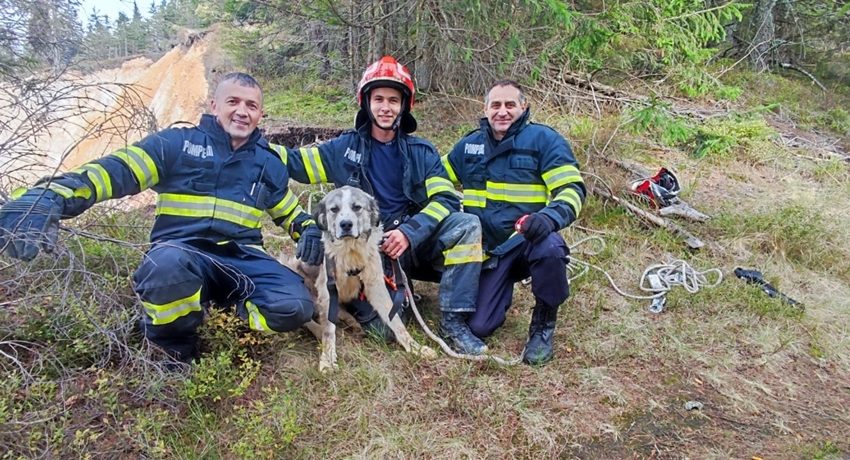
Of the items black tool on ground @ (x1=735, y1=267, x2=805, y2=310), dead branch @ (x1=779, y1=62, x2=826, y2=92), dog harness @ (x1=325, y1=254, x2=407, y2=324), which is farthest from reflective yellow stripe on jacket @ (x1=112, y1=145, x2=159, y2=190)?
dead branch @ (x1=779, y1=62, x2=826, y2=92)

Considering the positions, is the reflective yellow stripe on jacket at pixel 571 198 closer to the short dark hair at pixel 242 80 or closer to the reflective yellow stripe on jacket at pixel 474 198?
the reflective yellow stripe on jacket at pixel 474 198

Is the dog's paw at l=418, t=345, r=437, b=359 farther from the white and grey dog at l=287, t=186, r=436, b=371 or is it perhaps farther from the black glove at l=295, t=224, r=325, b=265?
the black glove at l=295, t=224, r=325, b=265

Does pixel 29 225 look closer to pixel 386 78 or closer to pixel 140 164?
pixel 140 164

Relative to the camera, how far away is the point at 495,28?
241 inches

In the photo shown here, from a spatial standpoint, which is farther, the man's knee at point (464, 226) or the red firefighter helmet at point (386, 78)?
the red firefighter helmet at point (386, 78)

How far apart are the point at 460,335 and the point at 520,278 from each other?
643mm

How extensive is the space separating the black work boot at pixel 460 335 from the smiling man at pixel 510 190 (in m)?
0.10

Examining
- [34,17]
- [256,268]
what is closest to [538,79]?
[256,268]

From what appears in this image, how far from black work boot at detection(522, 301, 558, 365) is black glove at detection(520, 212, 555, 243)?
48 centimetres

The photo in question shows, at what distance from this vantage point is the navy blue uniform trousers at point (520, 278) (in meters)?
3.10

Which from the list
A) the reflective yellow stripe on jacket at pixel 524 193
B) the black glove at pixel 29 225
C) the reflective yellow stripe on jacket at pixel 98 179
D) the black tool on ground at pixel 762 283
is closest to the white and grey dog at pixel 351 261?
the reflective yellow stripe on jacket at pixel 524 193

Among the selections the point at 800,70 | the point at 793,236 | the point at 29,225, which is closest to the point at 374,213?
the point at 29,225

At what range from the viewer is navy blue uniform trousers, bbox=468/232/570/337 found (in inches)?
122

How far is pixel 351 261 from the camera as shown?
3295mm
